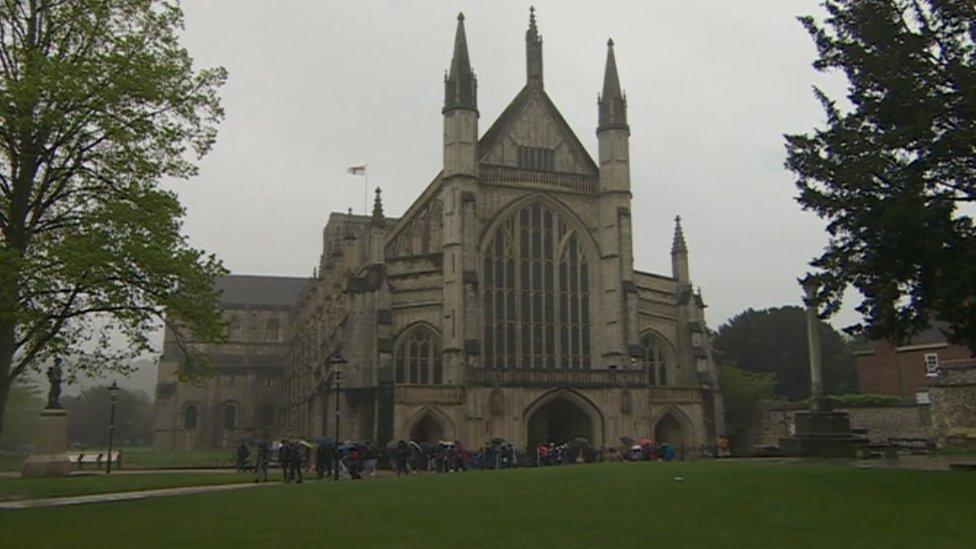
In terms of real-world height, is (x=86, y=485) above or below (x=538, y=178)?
below

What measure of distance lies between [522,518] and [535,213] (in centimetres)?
3795

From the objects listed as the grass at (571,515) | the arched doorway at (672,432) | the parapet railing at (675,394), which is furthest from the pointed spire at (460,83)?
the grass at (571,515)

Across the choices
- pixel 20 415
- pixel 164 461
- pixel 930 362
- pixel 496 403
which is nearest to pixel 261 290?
pixel 20 415

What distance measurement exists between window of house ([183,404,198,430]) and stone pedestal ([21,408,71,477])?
5620 cm

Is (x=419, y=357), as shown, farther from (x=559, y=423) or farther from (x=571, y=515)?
(x=571, y=515)

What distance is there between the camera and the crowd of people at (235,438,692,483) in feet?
104

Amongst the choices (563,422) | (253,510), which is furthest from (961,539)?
(563,422)

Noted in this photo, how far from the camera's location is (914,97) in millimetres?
17781

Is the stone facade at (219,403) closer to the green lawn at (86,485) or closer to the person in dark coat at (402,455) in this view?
the person in dark coat at (402,455)

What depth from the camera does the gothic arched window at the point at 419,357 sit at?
47281 mm

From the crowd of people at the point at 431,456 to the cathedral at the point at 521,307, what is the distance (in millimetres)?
2745

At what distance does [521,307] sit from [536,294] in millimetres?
1262

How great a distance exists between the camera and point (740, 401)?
191 feet

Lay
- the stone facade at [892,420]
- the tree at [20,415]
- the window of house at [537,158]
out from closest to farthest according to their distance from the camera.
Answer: the stone facade at [892,420] < the window of house at [537,158] < the tree at [20,415]
